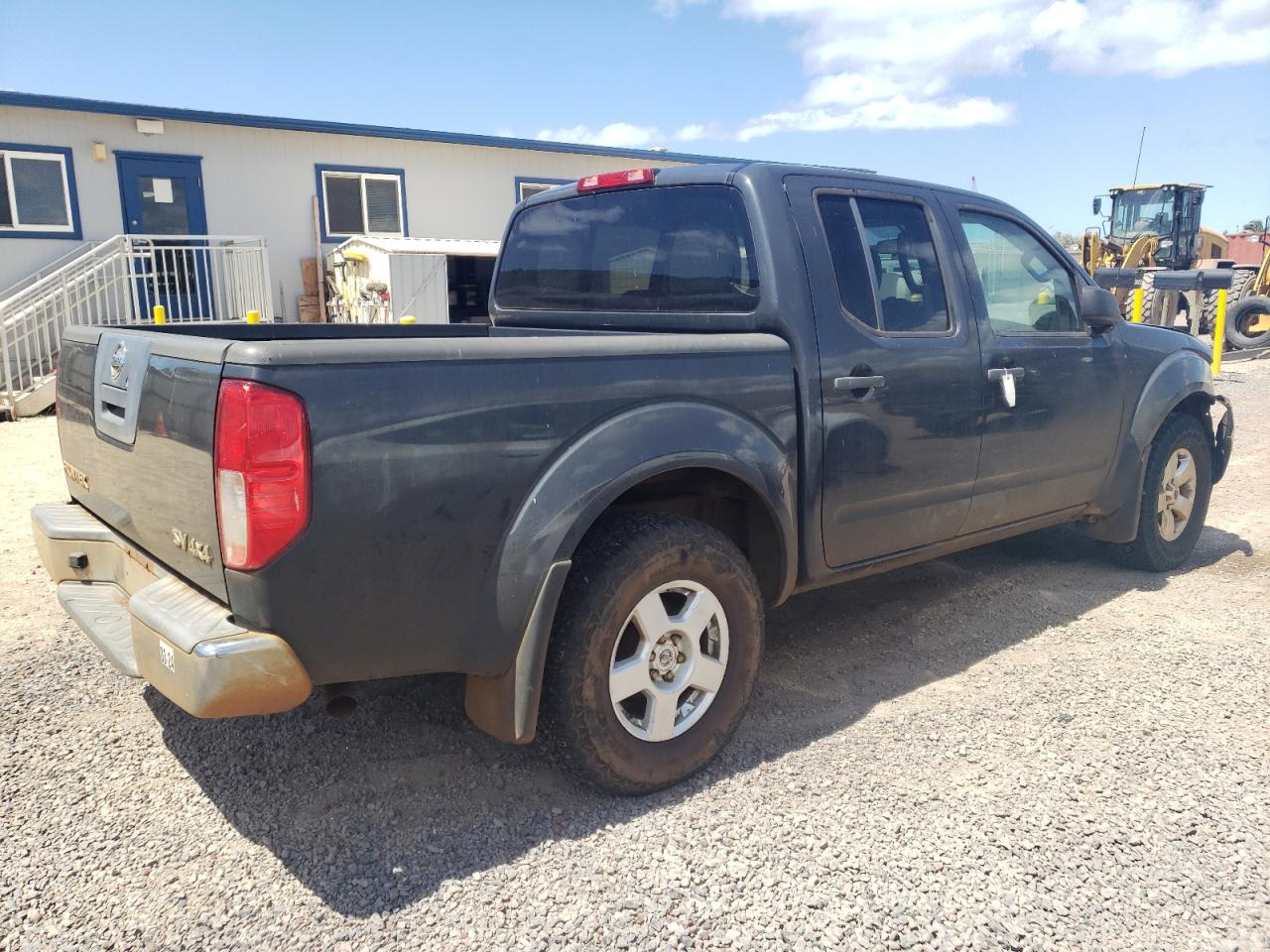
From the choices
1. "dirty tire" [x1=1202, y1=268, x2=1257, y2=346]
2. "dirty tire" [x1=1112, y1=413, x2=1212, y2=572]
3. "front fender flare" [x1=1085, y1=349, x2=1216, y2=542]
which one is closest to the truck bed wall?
"front fender flare" [x1=1085, y1=349, x2=1216, y2=542]

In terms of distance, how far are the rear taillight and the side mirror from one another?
3.59 meters

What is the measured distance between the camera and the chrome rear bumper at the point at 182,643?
7.42ft

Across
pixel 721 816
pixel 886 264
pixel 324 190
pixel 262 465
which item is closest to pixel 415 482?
pixel 262 465

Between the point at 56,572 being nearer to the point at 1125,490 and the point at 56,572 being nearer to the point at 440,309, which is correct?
the point at 1125,490

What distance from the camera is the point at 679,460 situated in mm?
2857

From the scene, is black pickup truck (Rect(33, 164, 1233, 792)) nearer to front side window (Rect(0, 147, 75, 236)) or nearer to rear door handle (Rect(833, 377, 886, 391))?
rear door handle (Rect(833, 377, 886, 391))

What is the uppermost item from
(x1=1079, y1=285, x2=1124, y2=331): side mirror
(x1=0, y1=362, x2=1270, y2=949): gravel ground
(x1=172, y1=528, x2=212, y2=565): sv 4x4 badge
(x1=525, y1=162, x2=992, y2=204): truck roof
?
(x1=525, y1=162, x2=992, y2=204): truck roof

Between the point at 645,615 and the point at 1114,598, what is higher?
the point at 645,615

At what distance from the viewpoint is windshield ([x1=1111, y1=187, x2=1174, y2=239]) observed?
67.2 feet

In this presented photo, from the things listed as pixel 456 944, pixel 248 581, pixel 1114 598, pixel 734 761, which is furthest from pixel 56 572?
pixel 1114 598

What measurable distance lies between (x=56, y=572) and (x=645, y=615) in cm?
200

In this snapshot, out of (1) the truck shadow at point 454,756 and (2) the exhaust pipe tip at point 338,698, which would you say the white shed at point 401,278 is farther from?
(2) the exhaust pipe tip at point 338,698

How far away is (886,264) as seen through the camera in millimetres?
3643

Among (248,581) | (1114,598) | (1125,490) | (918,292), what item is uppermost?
(918,292)
